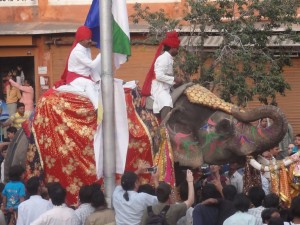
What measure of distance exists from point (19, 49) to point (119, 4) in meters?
11.6

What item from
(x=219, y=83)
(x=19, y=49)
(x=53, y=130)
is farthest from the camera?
(x=19, y=49)

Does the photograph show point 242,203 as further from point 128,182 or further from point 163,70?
point 163,70

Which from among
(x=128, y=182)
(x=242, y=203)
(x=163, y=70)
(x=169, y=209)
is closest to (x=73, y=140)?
(x=163, y=70)

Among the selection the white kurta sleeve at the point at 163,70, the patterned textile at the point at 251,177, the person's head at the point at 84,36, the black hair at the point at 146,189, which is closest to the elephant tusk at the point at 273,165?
the patterned textile at the point at 251,177

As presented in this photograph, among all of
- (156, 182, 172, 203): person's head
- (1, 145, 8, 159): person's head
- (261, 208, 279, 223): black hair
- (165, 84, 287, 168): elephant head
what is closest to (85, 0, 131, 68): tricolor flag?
(165, 84, 287, 168): elephant head

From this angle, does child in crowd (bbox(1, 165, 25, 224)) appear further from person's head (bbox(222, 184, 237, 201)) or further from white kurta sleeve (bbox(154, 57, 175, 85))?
person's head (bbox(222, 184, 237, 201))

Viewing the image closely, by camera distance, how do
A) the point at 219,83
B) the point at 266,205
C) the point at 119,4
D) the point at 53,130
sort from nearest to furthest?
the point at 266,205
the point at 119,4
the point at 53,130
the point at 219,83

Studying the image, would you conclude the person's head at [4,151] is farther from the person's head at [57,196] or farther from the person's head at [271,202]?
the person's head at [271,202]

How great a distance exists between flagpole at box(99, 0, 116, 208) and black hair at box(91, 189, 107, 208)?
102cm

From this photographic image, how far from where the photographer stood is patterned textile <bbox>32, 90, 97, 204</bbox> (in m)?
14.8

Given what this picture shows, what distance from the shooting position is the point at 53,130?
49.0 feet

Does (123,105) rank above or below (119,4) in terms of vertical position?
below

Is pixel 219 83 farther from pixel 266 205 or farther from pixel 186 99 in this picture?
pixel 266 205

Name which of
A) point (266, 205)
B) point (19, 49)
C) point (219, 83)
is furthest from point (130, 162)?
point (19, 49)
